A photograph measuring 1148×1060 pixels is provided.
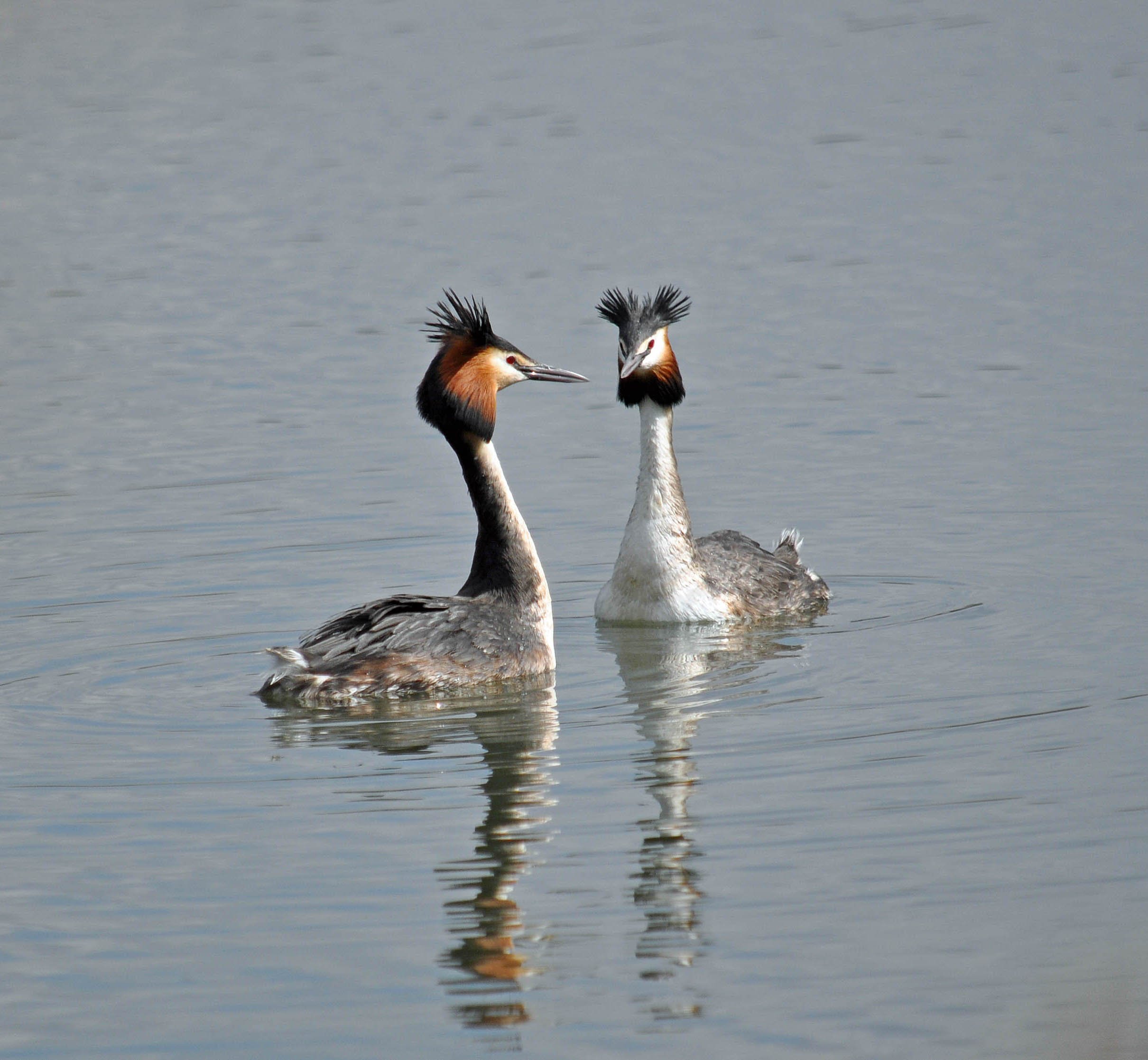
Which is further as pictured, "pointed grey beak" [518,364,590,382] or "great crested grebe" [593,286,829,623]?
"great crested grebe" [593,286,829,623]

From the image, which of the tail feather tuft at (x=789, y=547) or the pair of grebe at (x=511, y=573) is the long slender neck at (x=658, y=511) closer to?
the pair of grebe at (x=511, y=573)

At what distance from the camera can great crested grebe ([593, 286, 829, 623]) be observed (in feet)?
39.7

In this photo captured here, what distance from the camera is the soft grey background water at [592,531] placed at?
666 cm

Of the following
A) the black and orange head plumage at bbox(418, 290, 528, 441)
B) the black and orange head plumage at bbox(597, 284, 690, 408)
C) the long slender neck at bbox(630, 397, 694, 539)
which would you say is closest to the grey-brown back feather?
the long slender neck at bbox(630, 397, 694, 539)

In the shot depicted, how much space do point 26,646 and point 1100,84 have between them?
65.9ft

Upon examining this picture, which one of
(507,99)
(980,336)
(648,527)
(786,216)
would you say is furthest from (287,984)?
(507,99)

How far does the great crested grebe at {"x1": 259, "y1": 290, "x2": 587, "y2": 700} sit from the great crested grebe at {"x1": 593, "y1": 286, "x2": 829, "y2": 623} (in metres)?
1.20

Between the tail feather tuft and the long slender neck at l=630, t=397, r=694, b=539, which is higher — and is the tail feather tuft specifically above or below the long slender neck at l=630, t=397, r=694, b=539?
below

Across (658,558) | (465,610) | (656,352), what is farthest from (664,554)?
(465,610)

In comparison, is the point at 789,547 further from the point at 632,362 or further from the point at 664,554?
the point at 632,362

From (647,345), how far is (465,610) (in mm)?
2599

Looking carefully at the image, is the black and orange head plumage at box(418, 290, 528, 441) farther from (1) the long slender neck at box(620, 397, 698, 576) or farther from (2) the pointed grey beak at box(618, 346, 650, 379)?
(1) the long slender neck at box(620, 397, 698, 576)

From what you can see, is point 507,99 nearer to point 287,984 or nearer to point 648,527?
point 648,527

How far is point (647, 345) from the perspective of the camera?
12219mm
